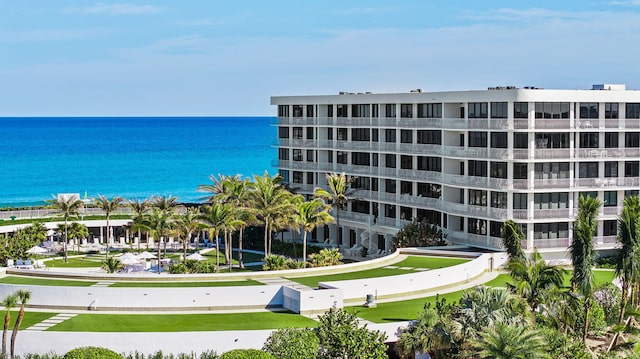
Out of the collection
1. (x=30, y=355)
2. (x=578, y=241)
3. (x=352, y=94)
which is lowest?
(x=30, y=355)

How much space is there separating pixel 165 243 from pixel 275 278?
910 inches

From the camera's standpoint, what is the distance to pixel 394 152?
79.4 m

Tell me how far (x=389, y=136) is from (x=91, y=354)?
129 feet

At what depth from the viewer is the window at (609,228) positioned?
234ft

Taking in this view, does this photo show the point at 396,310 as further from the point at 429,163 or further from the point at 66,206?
the point at 66,206

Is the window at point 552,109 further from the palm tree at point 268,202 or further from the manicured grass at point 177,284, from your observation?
the manicured grass at point 177,284

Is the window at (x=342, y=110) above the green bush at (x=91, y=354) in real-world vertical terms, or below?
above

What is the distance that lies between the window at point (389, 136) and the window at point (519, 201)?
43.9 feet

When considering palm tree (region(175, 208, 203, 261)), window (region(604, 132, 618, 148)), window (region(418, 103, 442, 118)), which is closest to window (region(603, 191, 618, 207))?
window (region(604, 132, 618, 148))

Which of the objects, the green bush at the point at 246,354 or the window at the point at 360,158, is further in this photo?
the window at the point at 360,158

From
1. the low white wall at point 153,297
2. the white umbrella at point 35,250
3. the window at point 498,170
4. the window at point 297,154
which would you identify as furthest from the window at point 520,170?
the white umbrella at point 35,250

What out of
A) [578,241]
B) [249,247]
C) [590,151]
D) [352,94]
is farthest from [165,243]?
[578,241]

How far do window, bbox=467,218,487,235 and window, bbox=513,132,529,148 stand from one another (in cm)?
549

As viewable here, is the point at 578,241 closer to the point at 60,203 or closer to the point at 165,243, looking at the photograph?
the point at 165,243
